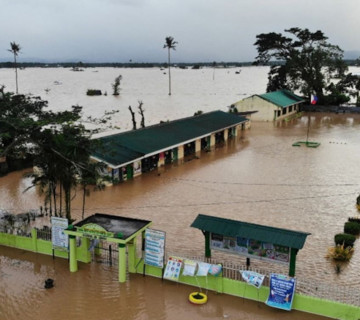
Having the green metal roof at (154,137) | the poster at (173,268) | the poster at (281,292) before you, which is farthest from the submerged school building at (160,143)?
the poster at (281,292)

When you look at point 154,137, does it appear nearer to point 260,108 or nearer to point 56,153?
point 56,153

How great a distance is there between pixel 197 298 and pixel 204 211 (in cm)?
920

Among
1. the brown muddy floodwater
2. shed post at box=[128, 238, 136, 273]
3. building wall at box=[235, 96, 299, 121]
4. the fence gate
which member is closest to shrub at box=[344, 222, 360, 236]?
the brown muddy floodwater

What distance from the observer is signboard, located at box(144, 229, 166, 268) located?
49.0 feet

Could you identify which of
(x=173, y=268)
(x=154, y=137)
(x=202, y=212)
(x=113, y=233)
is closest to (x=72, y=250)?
(x=113, y=233)

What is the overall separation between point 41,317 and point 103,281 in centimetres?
265

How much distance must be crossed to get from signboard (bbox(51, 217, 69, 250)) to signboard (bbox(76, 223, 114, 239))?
3.44 feet

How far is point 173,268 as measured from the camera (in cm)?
1498

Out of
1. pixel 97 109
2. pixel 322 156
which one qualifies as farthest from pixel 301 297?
pixel 97 109

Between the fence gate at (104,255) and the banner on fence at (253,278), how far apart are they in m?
5.43

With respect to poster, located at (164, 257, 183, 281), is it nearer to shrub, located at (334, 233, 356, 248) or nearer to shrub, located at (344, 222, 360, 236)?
shrub, located at (334, 233, 356, 248)

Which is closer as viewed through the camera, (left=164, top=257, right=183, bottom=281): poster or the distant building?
(left=164, top=257, right=183, bottom=281): poster

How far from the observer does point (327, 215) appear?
2241 centimetres

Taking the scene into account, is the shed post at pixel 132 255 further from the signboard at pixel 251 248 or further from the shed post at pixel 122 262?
the signboard at pixel 251 248
